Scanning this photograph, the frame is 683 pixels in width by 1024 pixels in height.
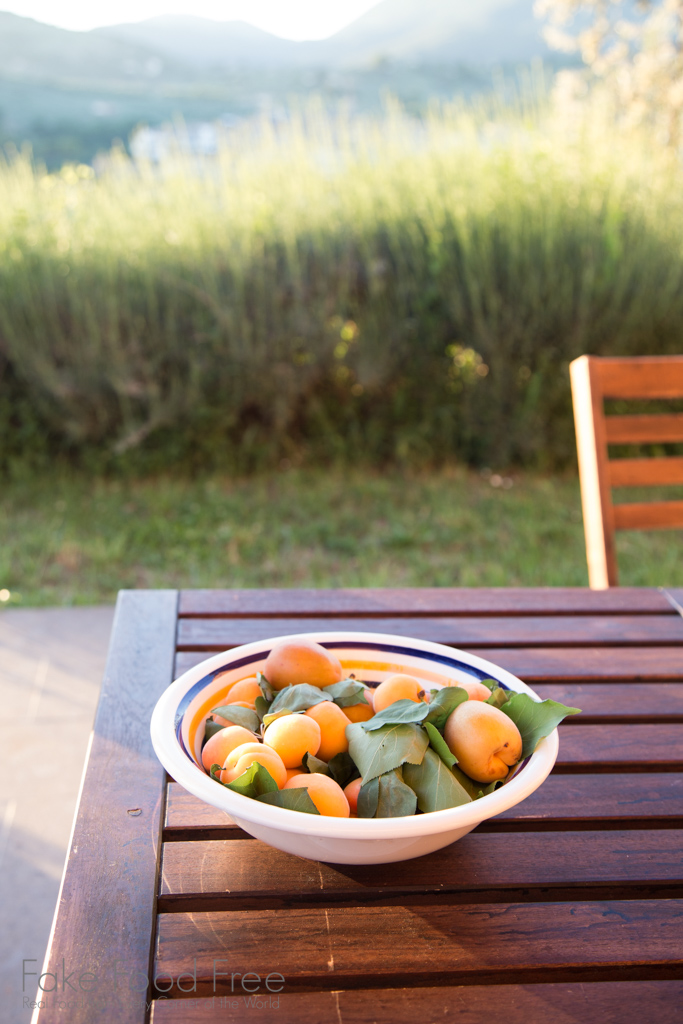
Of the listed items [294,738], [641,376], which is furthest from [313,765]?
→ [641,376]

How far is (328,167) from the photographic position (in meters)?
3.96

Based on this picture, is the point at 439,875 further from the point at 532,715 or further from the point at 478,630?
the point at 478,630

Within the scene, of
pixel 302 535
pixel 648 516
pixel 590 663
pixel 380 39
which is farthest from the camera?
pixel 380 39

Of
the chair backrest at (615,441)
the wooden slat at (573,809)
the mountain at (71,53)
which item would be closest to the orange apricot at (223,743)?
the wooden slat at (573,809)

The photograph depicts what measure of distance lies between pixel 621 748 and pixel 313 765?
382 millimetres

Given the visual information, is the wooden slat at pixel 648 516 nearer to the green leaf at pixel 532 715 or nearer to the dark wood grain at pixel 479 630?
the dark wood grain at pixel 479 630

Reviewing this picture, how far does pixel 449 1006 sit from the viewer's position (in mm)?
506

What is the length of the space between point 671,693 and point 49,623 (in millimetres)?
2308

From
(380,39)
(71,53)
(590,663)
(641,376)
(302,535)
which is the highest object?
(71,53)

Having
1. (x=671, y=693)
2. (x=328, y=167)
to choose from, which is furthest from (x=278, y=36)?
(x=671, y=693)

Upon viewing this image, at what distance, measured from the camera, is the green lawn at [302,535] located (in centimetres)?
307

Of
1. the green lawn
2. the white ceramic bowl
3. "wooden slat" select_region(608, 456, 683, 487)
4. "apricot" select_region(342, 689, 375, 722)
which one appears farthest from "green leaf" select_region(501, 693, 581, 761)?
the green lawn

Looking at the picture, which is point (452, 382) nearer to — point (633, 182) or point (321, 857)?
point (633, 182)

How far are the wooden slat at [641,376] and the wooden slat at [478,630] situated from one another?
0.59 metres
